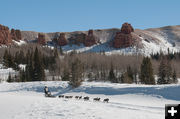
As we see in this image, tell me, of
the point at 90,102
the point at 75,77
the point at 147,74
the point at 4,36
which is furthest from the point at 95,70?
the point at 4,36

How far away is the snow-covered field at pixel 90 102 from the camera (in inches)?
550

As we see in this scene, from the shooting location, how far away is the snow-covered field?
45.8ft


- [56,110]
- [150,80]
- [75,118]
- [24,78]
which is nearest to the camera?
[75,118]

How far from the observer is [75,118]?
12672mm

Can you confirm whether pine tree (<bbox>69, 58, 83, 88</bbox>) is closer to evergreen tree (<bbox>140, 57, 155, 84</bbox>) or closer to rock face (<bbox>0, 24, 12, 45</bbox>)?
evergreen tree (<bbox>140, 57, 155, 84</bbox>)

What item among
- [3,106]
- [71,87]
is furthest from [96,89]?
[3,106]

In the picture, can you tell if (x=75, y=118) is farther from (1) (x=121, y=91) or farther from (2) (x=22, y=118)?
(1) (x=121, y=91)

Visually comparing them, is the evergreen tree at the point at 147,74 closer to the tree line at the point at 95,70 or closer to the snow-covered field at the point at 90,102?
the tree line at the point at 95,70

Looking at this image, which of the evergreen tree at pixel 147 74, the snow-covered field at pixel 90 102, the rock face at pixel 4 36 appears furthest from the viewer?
the rock face at pixel 4 36

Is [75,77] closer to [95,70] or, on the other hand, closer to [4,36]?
[95,70]

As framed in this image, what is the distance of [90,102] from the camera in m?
22.2

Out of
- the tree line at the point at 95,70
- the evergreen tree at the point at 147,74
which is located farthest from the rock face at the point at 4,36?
the evergreen tree at the point at 147,74

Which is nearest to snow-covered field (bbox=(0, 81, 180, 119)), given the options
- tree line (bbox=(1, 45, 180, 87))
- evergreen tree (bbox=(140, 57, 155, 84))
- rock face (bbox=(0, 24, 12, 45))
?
tree line (bbox=(1, 45, 180, 87))

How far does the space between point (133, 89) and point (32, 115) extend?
A: 23300 millimetres
